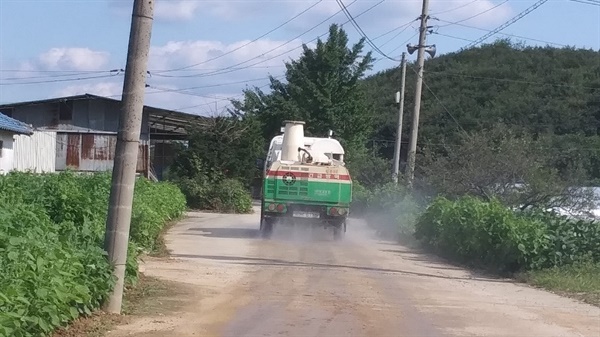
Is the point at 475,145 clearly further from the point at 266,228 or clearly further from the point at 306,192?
the point at 266,228

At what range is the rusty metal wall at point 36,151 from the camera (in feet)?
127

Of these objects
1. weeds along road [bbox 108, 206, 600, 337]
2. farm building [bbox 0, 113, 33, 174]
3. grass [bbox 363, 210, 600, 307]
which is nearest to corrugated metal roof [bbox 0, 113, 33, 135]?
farm building [bbox 0, 113, 33, 174]

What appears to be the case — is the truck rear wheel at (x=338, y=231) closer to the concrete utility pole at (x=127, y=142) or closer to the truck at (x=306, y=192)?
the truck at (x=306, y=192)

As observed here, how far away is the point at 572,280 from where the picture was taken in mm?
15211

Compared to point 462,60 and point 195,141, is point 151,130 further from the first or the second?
point 462,60

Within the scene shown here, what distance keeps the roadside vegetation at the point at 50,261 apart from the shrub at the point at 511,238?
783 cm

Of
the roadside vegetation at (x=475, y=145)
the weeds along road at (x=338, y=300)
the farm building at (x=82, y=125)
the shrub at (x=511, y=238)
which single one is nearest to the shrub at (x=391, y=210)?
the roadside vegetation at (x=475, y=145)

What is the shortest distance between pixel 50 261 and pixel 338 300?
491 cm

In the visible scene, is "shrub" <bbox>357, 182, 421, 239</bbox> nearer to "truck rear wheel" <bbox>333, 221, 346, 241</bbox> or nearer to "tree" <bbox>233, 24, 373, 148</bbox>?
"truck rear wheel" <bbox>333, 221, 346, 241</bbox>

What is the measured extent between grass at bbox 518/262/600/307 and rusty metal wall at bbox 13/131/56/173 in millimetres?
26699

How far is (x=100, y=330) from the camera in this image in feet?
29.9

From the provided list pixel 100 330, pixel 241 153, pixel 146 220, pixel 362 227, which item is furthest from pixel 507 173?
pixel 241 153

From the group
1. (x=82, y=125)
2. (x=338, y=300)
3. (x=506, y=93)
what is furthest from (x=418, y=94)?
(x=506, y=93)

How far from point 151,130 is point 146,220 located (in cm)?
3253
